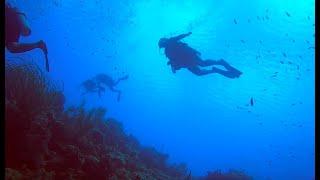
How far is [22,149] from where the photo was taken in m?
7.22

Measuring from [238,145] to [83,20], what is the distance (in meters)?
132

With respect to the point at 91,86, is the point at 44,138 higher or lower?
lower

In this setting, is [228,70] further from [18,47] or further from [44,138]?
[44,138]

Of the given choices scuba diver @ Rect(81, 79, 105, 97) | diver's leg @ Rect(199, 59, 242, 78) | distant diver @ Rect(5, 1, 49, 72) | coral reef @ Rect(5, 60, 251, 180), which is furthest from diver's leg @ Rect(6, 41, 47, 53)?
scuba diver @ Rect(81, 79, 105, 97)

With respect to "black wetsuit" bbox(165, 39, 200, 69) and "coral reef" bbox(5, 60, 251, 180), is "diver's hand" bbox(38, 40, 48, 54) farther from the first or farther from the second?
"black wetsuit" bbox(165, 39, 200, 69)

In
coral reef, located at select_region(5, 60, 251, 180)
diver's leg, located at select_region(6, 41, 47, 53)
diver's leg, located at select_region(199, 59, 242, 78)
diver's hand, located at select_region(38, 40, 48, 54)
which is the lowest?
coral reef, located at select_region(5, 60, 251, 180)

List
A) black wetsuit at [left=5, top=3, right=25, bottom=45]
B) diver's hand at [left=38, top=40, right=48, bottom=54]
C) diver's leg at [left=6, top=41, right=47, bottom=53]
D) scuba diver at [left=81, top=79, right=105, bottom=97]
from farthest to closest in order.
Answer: scuba diver at [left=81, top=79, right=105, bottom=97] → diver's hand at [left=38, top=40, right=48, bottom=54] → diver's leg at [left=6, top=41, right=47, bottom=53] → black wetsuit at [left=5, top=3, right=25, bottom=45]

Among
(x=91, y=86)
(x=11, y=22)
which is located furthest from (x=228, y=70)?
(x=91, y=86)

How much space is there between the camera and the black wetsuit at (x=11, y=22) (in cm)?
830

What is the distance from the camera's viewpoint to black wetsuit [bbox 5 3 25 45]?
27.2ft

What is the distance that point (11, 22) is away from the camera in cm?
841

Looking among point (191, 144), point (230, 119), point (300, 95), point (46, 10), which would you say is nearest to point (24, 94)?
point (46, 10)

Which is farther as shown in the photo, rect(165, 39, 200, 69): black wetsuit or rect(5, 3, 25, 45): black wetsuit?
rect(165, 39, 200, 69): black wetsuit

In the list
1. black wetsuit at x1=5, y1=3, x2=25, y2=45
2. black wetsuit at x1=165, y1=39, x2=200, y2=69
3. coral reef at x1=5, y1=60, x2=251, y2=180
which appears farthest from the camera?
black wetsuit at x1=165, y1=39, x2=200, y2=69
